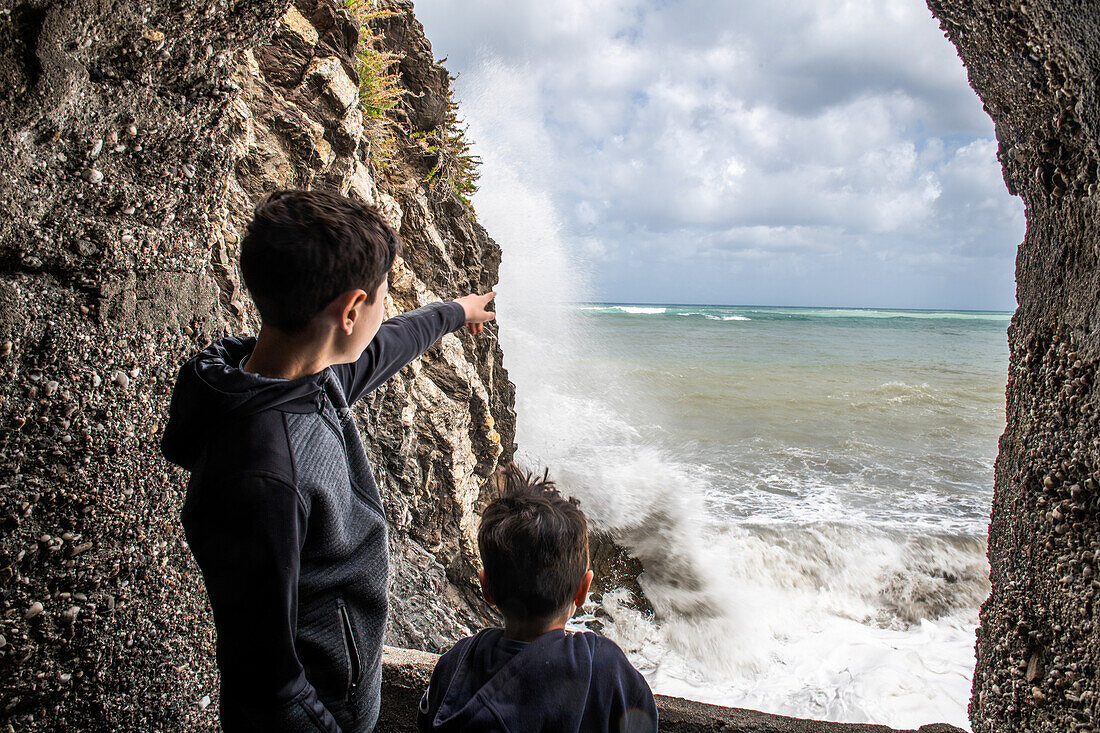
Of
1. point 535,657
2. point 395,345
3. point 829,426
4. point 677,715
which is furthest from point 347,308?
point 829,426

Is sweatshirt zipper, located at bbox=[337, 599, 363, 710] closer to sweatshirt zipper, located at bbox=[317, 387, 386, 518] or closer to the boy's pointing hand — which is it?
sweatshirt zipper, located at bbox=[317, 387, 386, 518]

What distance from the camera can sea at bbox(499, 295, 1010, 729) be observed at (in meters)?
4.59

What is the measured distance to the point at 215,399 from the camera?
1.14 metres

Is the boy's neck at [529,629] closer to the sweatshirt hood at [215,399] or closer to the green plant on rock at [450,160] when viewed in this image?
the sweatshirt hood at [215,399]

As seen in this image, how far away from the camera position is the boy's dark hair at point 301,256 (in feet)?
3.86

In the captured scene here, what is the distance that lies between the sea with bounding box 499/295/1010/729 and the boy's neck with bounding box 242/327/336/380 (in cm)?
429

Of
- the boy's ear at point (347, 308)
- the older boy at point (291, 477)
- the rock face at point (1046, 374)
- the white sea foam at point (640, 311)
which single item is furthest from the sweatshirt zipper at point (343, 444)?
the white sea foam at point (640, 311)

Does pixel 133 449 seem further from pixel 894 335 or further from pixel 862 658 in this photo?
pixel 894 335

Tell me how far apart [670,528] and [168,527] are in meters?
5.90

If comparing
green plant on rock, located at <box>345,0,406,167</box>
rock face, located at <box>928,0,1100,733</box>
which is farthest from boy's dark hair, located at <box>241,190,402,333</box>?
green plant on rock, located at <box>345,0,406,167</box>

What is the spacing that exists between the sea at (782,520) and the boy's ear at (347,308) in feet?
14.0

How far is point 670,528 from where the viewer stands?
6871 millimetres

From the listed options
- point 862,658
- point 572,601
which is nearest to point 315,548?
point 572,601

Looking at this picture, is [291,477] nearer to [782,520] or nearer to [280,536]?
[280,536]
